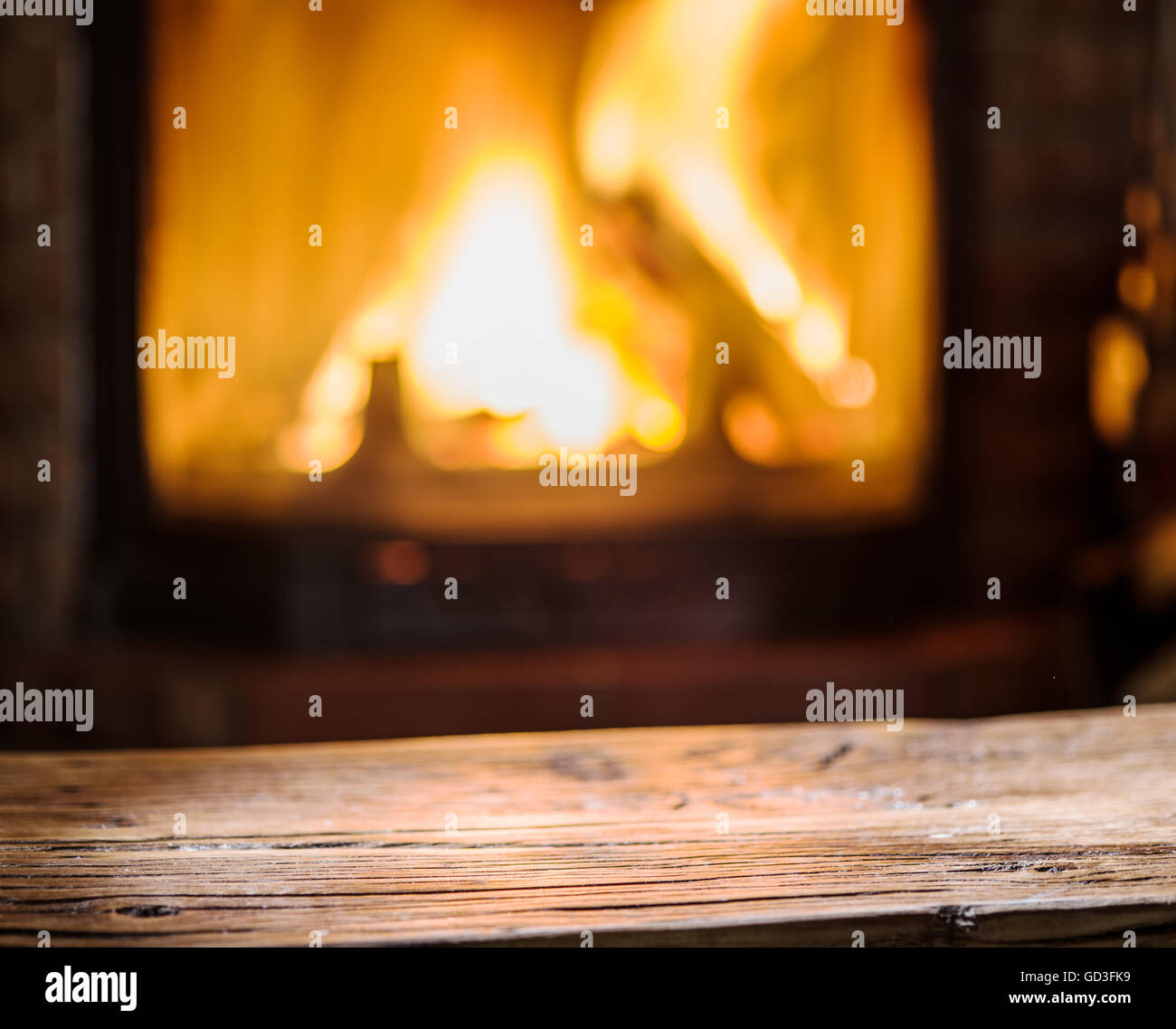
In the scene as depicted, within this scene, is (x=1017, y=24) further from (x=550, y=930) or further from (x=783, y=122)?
(x=550, y=930)

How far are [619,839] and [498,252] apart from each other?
74.9 inches

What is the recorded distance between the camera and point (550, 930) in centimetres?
53

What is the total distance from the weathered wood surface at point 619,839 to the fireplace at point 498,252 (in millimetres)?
1564

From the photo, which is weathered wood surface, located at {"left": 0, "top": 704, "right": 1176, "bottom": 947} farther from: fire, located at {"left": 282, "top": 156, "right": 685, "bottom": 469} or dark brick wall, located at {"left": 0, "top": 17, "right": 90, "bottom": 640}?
dark brick wall, located at {"left": 0, "top": 17, "right": 90, "bottom": 640}

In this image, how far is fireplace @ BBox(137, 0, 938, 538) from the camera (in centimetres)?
239

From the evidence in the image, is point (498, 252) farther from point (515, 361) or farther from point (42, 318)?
point (42, 318)

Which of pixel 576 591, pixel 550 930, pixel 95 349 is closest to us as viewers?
pixel 550 930

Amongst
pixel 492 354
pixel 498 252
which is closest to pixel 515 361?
pixel 492 354

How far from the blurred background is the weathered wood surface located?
4.82 feet

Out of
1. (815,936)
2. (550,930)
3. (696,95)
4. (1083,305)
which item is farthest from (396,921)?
(1083,305)

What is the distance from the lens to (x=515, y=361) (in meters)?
2.42

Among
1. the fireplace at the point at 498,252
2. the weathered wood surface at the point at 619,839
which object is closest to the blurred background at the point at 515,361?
the fireplace at the point at 498,252

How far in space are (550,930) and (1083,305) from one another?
254 centimetres

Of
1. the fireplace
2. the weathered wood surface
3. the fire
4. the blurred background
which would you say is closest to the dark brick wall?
the blurred background
